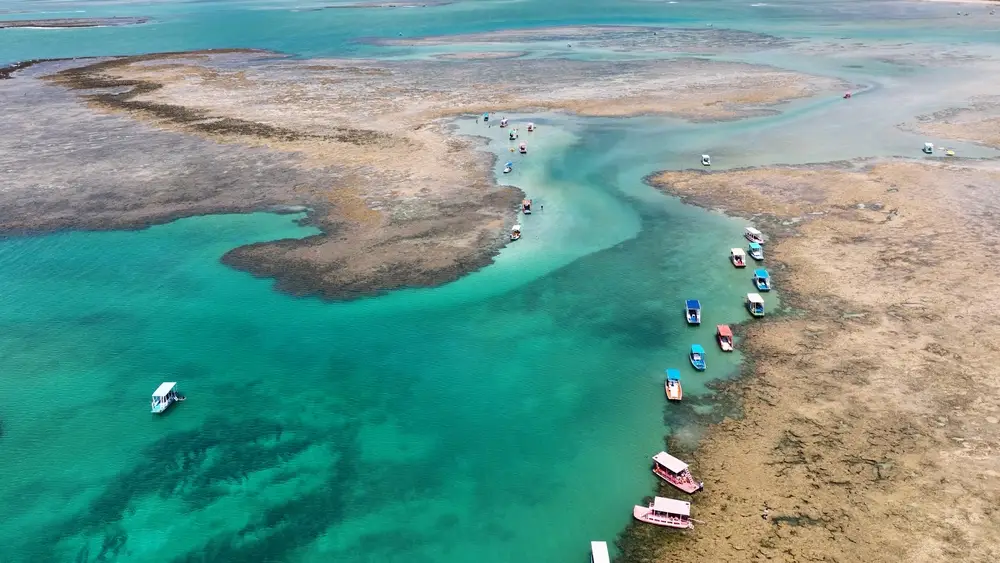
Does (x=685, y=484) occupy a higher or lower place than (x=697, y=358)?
lower

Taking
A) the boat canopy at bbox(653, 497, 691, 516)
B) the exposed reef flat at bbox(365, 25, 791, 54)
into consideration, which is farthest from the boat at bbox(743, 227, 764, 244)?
the exposed reef flat at bbox(365, 25, 791, 54)

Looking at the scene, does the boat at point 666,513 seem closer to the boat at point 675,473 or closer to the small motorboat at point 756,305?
the boat at point 675,473

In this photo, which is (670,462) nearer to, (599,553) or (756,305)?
(599,553)

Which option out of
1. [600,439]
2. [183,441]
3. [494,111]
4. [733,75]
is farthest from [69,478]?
[733,75]

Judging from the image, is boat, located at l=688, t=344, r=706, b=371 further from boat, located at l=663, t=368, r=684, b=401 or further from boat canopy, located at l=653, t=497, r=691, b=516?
boat canopy, located at l=653, t=497, r=691, b=516

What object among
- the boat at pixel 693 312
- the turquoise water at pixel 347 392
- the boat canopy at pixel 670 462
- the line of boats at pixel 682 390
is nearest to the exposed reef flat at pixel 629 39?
the turquoise water at pixel 347 392

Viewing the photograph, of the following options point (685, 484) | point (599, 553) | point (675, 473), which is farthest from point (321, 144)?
point (599, 553)
